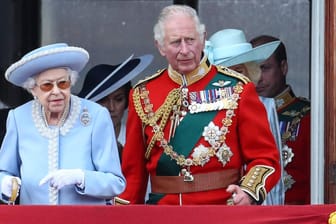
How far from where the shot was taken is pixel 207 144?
4.62m

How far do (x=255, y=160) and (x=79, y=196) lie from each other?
69 centimetres

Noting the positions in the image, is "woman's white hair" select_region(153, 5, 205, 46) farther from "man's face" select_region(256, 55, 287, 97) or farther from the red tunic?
"man's face" select_region(256, 55, 287, 97)

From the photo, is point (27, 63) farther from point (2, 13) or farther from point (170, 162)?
point (2, 13)

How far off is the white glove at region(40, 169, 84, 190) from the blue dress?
51 millimetres

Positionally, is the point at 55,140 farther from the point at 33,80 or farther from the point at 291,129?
the point at 291,129

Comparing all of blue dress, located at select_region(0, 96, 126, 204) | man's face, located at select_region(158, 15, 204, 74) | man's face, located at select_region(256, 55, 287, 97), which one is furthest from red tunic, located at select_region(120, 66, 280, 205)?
man's face, located at select_region(256, 55, 287, 97)

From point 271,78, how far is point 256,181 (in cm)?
140

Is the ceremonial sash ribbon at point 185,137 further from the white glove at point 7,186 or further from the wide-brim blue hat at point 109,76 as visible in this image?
the wide-brim blue hat at point 109,76

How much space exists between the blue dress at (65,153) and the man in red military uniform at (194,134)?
329 mm

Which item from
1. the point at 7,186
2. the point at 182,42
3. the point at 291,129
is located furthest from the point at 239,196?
the point at 291,129

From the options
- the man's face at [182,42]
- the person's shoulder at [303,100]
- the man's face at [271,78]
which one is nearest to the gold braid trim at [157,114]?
the man's face at [182,42]

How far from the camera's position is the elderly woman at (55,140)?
4324 millimetres

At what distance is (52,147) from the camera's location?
4.34 m

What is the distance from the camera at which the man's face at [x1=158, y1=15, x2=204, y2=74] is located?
15.0 ft
